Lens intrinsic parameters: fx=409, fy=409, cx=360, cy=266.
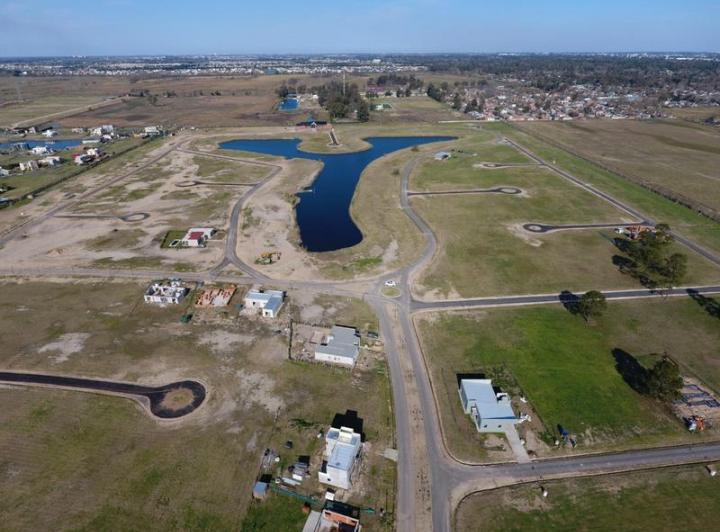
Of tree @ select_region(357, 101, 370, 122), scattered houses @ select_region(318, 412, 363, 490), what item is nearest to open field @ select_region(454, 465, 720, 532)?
scattered houses @ select_region(318, 412, 363, 490)

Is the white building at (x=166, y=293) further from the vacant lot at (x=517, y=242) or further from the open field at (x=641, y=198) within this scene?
the open field at (x=641, y=198)

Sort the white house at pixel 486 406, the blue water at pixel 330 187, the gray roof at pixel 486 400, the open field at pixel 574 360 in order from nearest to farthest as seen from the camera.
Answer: the white house at pixel 486 406 < the open field at pixel 574 360 < the gray roof at pixel 486 400 < the blue water at pixel 330 187

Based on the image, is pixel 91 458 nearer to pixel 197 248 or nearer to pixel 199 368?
pixel 199 368

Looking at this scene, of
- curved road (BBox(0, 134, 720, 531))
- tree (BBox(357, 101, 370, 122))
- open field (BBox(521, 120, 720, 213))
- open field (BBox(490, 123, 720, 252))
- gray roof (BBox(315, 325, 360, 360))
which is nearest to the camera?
curved road (BBox(0, 134, 720, 531))

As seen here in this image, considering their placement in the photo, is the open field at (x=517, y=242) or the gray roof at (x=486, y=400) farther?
the open field at (x=517, y=242)

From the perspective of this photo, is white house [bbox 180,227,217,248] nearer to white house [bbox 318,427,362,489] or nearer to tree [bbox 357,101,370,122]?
white house [bbox 318,427,362,489]

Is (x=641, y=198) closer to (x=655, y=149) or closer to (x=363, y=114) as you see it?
(x=655, y=149)

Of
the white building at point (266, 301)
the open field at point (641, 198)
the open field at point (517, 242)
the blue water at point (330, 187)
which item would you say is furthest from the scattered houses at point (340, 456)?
the open field at point (641, 198)
